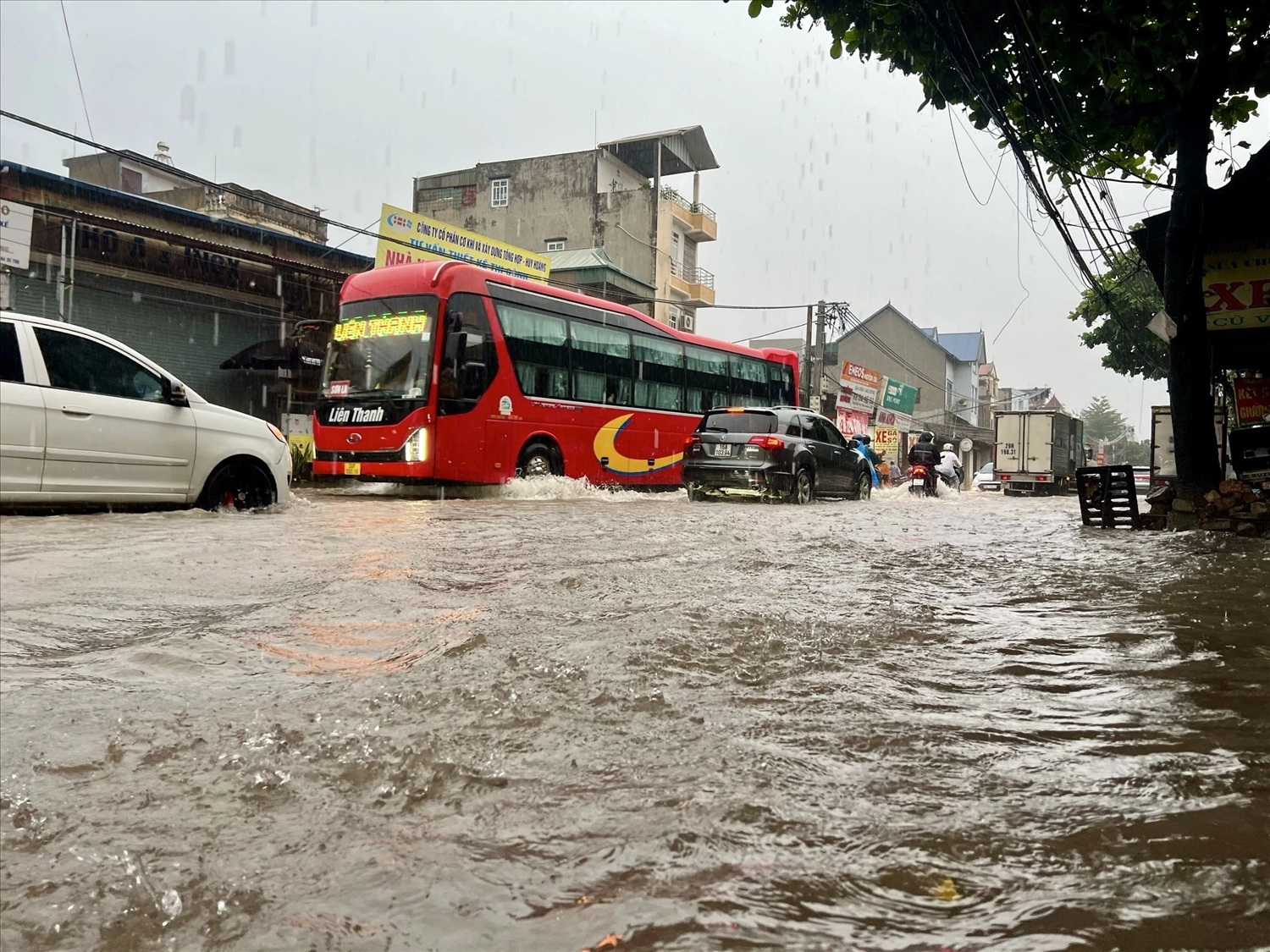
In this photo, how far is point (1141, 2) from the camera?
25.9ft

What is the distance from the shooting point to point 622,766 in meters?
2.30

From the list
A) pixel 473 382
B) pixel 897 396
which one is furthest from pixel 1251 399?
pixel 897 396

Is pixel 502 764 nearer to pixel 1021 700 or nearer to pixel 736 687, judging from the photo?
pixel 736 687

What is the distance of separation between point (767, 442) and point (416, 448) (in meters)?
5.01

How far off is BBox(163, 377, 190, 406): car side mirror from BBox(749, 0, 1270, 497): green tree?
5.88m

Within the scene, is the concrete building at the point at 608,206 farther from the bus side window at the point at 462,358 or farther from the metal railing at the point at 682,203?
the bus side window at the point at 462,358

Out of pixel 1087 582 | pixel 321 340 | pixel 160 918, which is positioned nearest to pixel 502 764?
pixel 160 918

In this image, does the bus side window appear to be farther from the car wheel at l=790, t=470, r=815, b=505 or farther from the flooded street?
the flooded street

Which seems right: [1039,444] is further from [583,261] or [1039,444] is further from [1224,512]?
[1224,512]

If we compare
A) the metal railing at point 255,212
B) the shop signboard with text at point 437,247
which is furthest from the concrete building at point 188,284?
the metal railing at point 255,212

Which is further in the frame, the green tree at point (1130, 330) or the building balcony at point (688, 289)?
the building balcony at point (688, 289)

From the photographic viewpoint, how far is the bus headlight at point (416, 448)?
38.4 feet

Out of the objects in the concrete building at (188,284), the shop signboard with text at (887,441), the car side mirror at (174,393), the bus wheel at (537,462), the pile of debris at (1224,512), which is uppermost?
the concrete building at (188,284)

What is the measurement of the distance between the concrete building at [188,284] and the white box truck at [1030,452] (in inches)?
845
